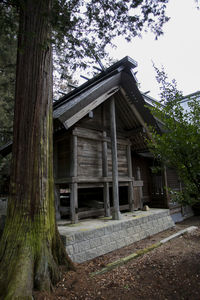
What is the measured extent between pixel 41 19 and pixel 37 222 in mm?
3998

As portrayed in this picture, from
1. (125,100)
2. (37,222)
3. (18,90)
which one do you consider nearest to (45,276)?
(37,222)

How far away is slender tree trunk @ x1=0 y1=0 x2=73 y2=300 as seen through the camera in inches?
117

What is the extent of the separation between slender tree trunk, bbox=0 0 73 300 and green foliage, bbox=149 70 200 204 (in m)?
2.51

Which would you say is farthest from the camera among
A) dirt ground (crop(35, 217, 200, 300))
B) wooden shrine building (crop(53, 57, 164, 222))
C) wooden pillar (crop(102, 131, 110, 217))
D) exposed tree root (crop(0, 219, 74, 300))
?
wooden pillar (crop(102, 131, 110, 217))

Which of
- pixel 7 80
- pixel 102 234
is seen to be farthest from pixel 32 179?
pixel 7 80

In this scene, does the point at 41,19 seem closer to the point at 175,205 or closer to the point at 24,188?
the point at 24,188

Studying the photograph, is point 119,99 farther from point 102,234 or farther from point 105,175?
point 102,234

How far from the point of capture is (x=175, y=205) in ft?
33.6

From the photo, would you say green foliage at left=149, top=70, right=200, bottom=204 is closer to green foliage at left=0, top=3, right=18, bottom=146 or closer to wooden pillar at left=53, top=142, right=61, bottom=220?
wooden pillar at left=53, top=142, right=61, bottom=220

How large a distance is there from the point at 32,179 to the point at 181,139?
3.02 metres

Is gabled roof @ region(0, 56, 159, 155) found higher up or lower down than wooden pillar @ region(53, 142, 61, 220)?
higher up

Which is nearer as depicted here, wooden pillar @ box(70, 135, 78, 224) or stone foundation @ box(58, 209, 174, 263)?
stone foundation @ box(58, 209, 174, 263)

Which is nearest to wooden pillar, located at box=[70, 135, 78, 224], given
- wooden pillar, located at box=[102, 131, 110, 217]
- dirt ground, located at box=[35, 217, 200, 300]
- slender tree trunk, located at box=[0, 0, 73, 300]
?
wooden pillar, located at box=[102, 131, 110, 217]

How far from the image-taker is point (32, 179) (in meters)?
3.38
